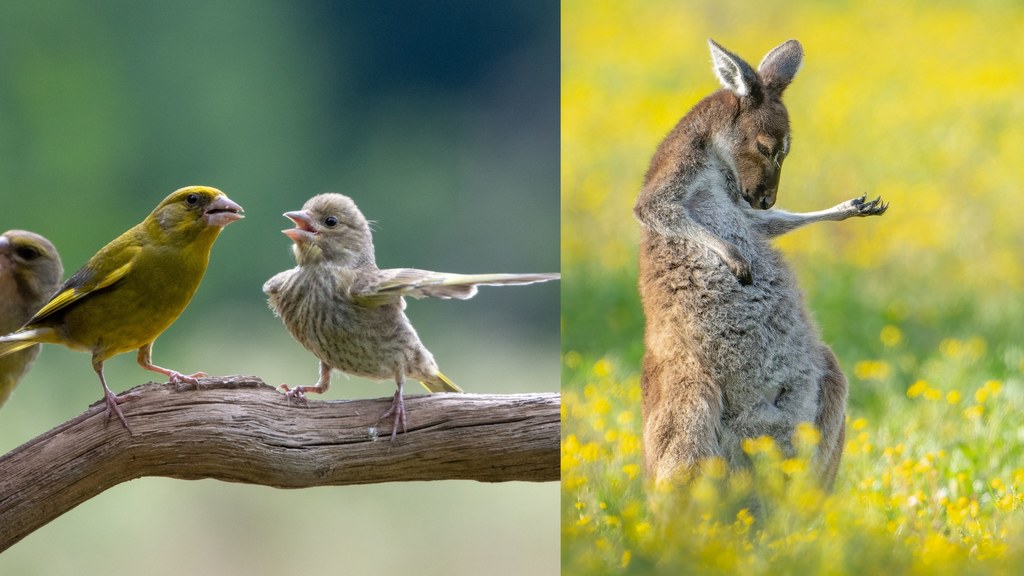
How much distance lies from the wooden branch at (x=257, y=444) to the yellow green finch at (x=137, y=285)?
0.11 metres

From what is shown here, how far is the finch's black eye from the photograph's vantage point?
312 centimetres

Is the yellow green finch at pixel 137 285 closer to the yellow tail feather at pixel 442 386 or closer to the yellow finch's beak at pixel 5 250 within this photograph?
the yellow finch's beak at pixel 5 250

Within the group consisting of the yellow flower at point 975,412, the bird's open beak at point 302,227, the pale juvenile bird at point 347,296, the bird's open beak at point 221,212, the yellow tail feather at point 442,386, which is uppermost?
the bird's open beak at point 221,212

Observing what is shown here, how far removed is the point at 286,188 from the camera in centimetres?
416

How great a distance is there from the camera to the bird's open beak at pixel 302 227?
9.12 ft

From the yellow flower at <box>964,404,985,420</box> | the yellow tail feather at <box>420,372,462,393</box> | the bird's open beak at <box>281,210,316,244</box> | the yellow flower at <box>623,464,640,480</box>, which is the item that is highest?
the bird's open beak at <box>281,210,316,244</box>

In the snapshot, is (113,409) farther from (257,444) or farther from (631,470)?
(631,470)

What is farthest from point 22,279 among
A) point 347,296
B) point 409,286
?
point 409,286

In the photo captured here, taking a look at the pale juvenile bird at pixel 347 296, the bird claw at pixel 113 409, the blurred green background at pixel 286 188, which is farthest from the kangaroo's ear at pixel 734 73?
the bird claw at pixel 113 409

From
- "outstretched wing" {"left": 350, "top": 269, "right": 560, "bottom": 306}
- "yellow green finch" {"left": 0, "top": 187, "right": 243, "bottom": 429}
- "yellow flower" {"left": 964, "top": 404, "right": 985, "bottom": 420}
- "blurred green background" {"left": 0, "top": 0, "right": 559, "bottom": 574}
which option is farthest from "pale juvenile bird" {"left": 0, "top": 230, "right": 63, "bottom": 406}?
"yellow flower" {"left": 964, "top": 404, "right": 985, "bottom": 420}

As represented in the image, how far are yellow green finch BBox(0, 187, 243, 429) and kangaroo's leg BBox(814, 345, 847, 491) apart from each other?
1492 millimetres

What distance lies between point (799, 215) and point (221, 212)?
4.71ft

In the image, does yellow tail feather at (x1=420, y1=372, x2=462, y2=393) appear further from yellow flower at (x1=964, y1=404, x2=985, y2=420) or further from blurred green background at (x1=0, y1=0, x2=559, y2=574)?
yellow flower at (x1=964, y1=404, x2=985, y2=420)

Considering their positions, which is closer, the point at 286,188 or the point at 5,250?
the point at 5,250
